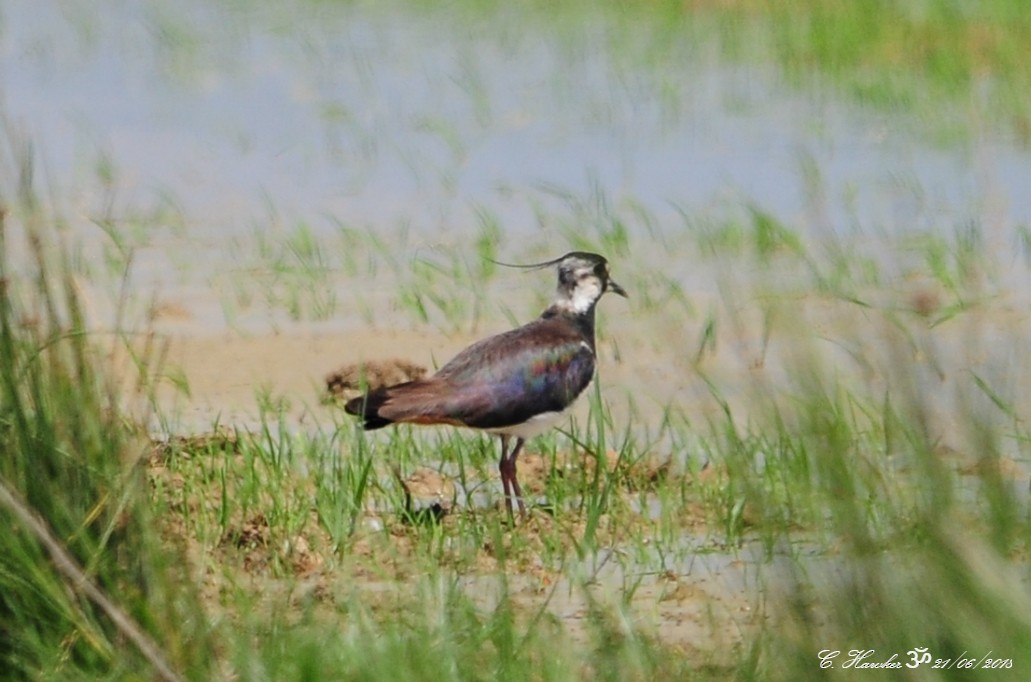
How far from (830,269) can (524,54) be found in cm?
588

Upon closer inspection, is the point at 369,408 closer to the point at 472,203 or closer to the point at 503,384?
the point at 503,384

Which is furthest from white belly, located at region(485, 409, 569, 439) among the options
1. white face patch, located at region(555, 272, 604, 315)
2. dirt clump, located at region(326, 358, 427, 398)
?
dirt clump, located at region(326, 358, 427, 398)

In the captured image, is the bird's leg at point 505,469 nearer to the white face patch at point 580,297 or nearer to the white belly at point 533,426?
the white belly at point 533,426

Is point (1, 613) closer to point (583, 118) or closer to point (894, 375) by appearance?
point (894, 375)

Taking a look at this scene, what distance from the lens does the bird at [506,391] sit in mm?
5789

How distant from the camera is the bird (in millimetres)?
5789

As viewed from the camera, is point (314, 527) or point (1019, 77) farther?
point (1019, 77)

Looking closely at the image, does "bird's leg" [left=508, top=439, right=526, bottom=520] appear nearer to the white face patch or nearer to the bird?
the bird

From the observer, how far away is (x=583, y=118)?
12250mm

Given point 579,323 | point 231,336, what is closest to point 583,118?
point 231,336

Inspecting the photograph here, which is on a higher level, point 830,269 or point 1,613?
point 830,269

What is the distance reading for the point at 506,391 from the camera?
601 centimetres

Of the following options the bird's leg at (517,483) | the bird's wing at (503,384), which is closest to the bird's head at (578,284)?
the bird's wing at (503,384)

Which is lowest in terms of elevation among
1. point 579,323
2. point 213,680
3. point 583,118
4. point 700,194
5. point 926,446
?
point 213,680
